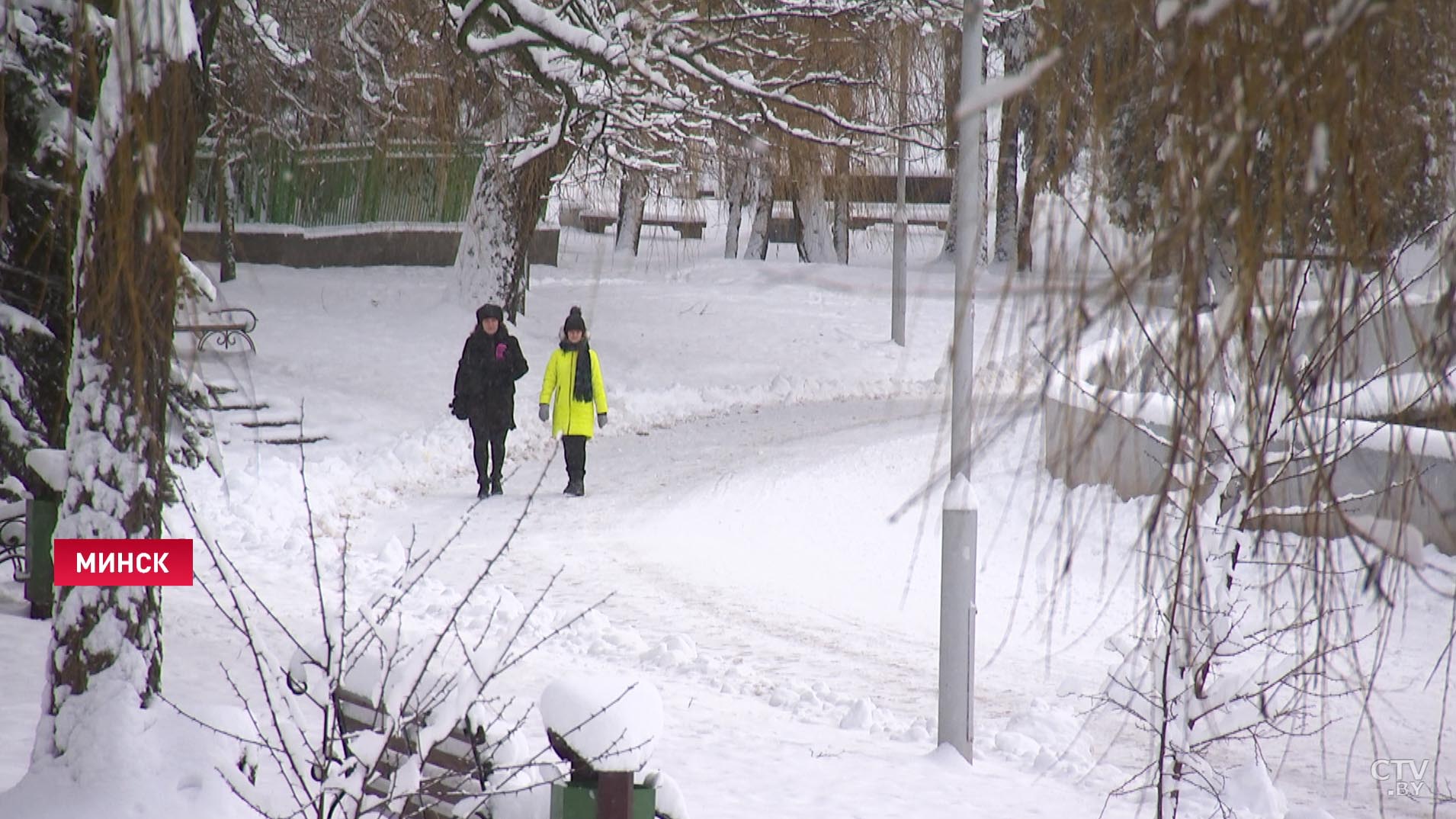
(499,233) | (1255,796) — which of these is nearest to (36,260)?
(1255,796)

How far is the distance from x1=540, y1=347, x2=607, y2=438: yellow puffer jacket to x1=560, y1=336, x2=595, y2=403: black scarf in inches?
0.9

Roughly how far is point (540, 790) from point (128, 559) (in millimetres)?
1454

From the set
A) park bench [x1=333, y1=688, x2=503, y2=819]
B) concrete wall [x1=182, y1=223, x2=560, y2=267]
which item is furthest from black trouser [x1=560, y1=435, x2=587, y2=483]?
concrete wall [x1=182, y1=223, x2=560, y2=267]

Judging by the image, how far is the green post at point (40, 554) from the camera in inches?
277

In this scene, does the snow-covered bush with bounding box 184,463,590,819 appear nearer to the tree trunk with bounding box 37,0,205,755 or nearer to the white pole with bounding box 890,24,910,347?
the tree trunk with bounding box 37,0,205,755

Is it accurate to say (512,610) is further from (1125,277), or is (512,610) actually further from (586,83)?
(1125,277)

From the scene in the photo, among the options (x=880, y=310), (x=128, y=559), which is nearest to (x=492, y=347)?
(x=128, y=559)

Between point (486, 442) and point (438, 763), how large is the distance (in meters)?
8.71

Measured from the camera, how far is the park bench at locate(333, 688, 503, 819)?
3.56m

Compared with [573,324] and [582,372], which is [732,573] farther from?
[573,324]

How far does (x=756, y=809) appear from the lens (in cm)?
564

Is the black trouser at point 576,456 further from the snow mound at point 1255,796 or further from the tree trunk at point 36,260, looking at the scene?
the snow mound at point 1255,796

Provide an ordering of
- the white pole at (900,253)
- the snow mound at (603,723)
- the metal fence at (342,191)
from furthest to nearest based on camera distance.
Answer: the metal fence at (342,191) → the white pole at (900,253) → the snow mound at (603,723)

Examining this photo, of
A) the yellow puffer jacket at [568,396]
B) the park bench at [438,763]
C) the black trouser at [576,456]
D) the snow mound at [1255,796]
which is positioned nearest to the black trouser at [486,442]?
the yellow puffer jacket at [568,396]
